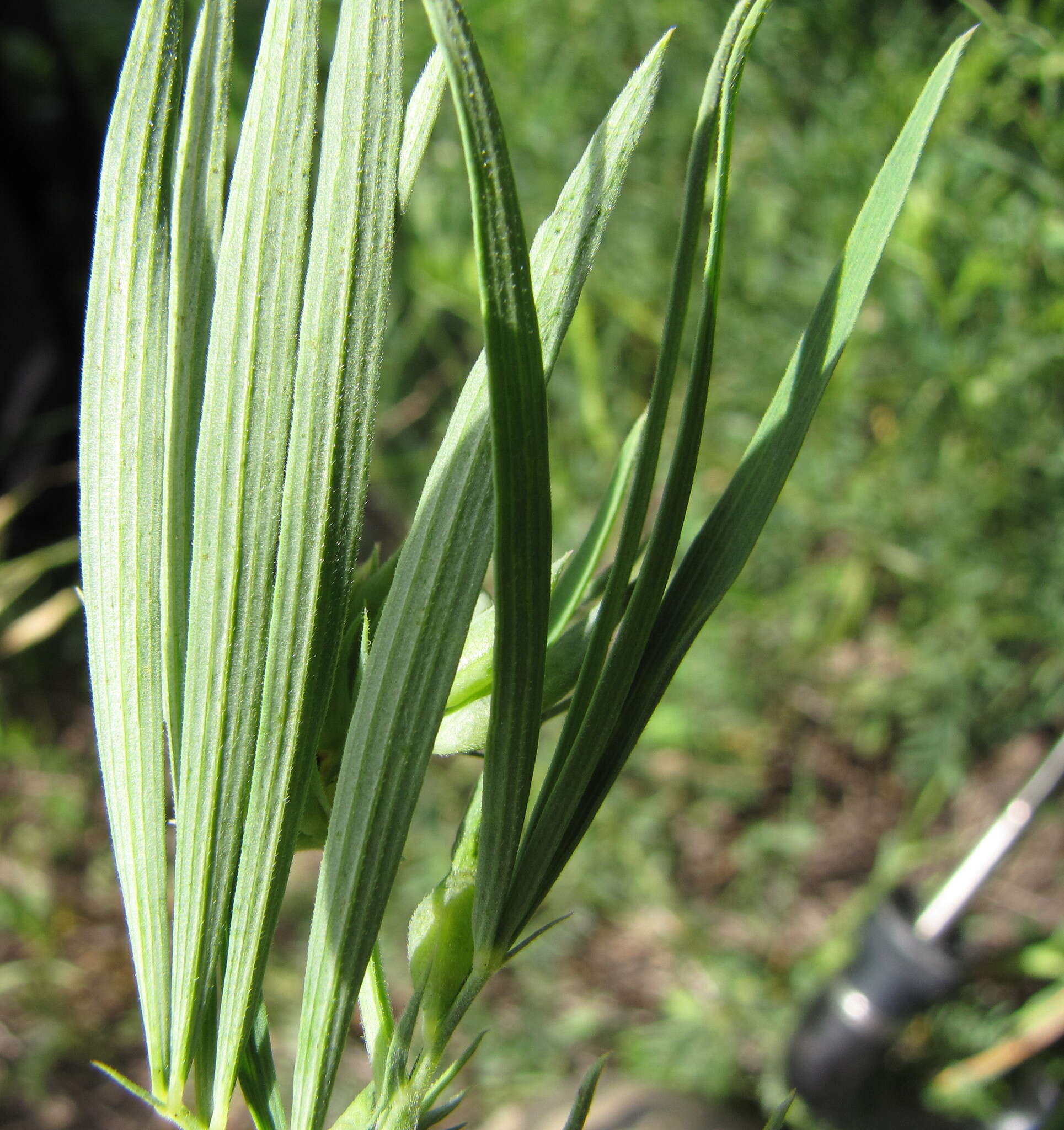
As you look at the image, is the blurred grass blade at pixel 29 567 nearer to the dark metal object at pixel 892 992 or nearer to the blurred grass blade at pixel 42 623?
the blurred grass blade at pixel 42 623

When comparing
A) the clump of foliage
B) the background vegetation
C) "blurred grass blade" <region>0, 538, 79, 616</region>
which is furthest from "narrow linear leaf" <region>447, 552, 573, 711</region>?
"blurred grass blade" <region>0, 538, 79, 616</region>

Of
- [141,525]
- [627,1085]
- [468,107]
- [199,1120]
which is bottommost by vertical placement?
[627,1085]

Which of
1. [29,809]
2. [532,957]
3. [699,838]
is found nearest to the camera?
[532,957]

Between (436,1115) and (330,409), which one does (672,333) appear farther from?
(436,1115)

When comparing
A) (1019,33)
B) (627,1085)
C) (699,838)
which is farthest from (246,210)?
(699,838)

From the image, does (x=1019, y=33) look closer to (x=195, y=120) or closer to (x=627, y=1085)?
(x=195, y=120)

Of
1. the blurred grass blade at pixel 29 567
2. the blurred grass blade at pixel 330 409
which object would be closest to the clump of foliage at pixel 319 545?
the blurred grass blade at pixel 330 409

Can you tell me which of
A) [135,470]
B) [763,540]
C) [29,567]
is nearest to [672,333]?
[135,470]
